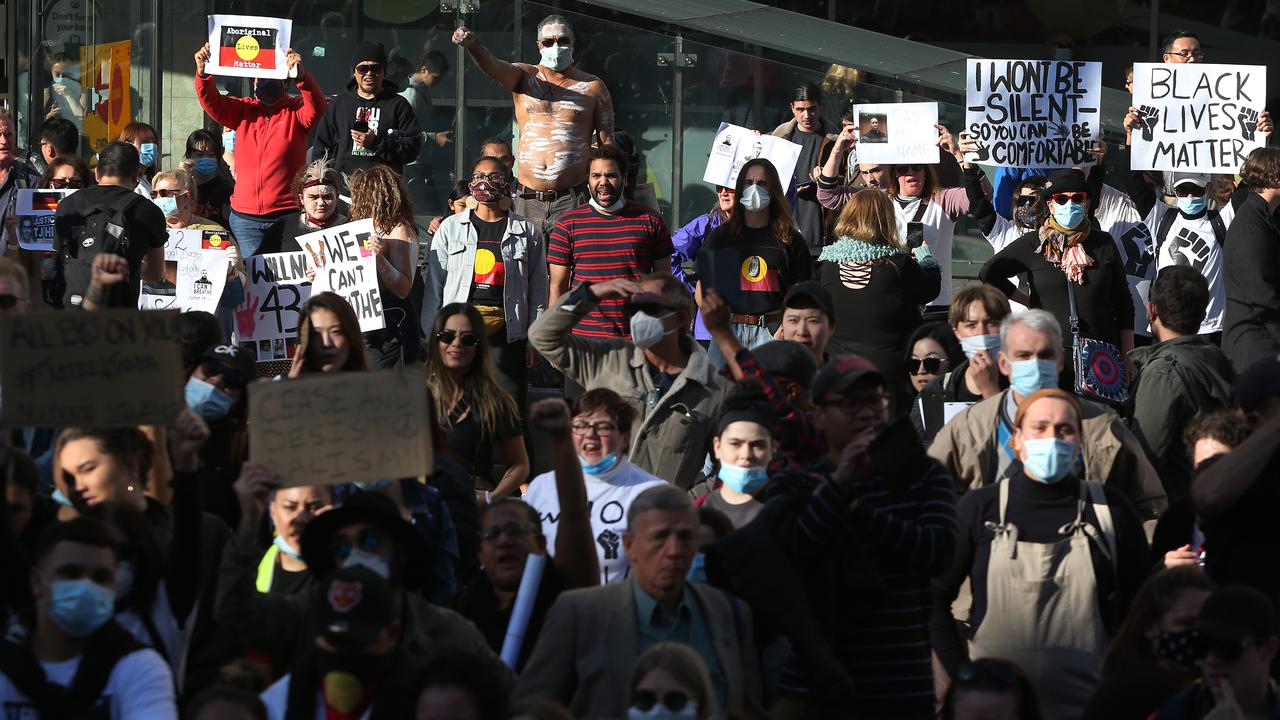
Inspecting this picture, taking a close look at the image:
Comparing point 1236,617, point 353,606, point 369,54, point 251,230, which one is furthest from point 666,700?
point 369,54

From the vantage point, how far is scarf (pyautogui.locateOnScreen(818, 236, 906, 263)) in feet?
35.3

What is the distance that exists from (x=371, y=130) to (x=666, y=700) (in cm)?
863

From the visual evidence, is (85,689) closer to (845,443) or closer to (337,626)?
(337,626)

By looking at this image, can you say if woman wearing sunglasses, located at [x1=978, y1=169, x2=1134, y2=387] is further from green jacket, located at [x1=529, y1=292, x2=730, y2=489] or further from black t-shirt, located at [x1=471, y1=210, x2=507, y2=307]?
black t-shirt, located at [x1=471, y1=210, x2=507, y2=307]

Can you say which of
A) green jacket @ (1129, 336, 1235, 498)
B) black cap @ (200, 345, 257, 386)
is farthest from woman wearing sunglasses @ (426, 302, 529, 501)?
green jacket @ (1129, 336, 1235, 498)

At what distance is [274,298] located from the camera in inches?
459

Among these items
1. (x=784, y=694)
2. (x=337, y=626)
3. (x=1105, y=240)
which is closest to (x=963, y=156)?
(x=1105, y=240)

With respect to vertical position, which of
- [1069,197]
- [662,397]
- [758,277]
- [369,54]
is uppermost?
[369,54]

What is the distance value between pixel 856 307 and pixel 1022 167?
2.80 meters

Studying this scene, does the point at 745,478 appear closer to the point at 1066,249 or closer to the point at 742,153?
the point at 1066,249

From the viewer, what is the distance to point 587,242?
38.1 ft

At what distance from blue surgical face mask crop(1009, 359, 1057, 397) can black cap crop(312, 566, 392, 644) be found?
309cm

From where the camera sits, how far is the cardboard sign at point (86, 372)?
6.41 meters

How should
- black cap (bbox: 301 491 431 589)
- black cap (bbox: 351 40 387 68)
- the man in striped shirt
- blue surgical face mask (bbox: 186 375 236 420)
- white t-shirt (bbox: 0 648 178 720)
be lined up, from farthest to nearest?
black cap (bbox: 351 40 387 68)
the man in striped shirt
blue surgical face mask (bbox: 186 375 236 420)
black cap (bbox: 301 491 431 589)
white t-shirt (bbox: 0 648 178 720)
